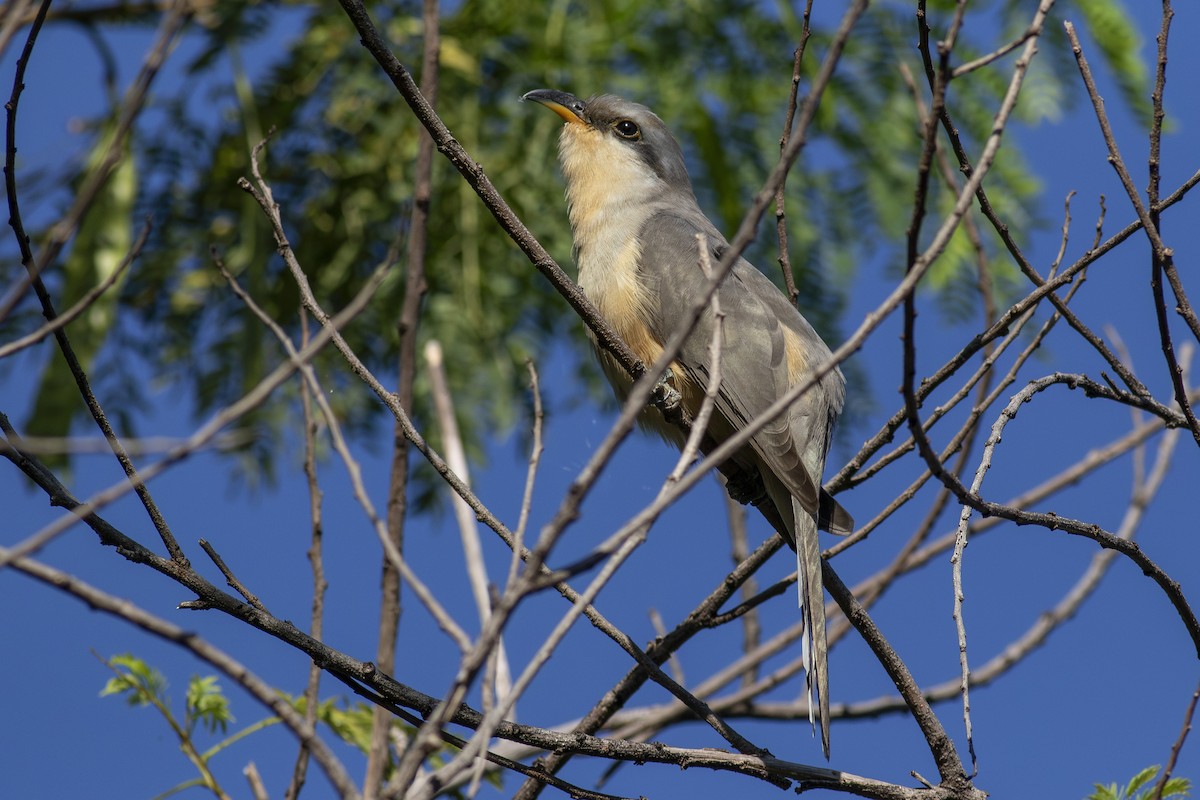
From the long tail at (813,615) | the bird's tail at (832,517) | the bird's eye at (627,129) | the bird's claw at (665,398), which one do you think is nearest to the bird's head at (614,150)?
the bird's eye at (627,129)

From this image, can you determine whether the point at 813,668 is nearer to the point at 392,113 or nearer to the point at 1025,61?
the point at 1025,61

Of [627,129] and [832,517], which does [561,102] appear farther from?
[832,517]

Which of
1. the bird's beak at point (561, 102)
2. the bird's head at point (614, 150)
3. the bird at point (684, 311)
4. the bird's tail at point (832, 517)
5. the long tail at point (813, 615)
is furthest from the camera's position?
the bird's head at point (614, 150)

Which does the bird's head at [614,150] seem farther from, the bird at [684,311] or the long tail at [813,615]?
the long tail at [813,615]

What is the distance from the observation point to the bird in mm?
3818

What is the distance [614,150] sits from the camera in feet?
16.6

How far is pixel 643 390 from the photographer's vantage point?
5.94 feet

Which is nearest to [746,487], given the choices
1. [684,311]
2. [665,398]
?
[665,398]

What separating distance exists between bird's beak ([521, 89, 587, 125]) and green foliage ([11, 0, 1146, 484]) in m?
0.08

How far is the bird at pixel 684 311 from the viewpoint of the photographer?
12.5 feet

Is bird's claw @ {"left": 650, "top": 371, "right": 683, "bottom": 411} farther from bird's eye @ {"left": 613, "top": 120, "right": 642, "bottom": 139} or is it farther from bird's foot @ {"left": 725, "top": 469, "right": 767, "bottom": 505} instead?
bird's eye @ {"left": 613, "top": 120, "right": 642, "bottom": 139}

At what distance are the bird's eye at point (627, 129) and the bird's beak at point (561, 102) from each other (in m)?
0.17

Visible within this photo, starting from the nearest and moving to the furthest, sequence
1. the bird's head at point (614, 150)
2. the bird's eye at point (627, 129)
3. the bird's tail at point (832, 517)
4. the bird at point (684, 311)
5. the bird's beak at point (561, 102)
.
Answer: the bird's tail at point (832, 517)
the bird at point (684, 311)
the bird's beak at point (561, 102)
the bird's head at point (614, 150)
the bird's eye at point (627, 129)

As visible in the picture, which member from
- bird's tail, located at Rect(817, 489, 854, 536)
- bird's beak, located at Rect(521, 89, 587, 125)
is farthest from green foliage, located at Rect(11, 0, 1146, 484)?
bird's tail, located at Rect(817, 489, 854, 536)
